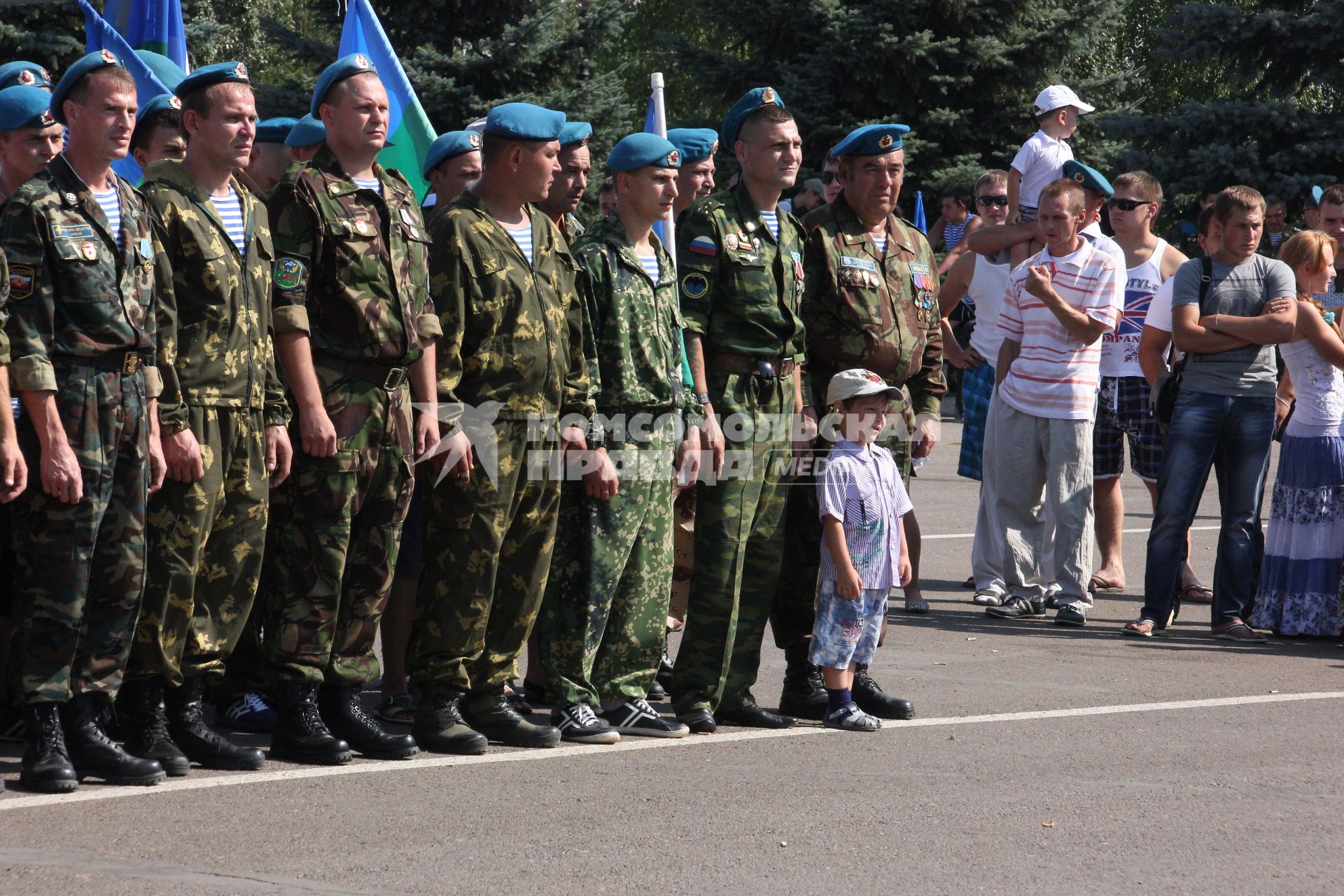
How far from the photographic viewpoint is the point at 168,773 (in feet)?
17.9

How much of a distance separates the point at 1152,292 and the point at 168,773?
6813mm

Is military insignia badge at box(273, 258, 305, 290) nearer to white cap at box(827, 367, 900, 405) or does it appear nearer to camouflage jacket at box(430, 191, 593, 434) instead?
camouflage jacket at box(430, 191, 593, 434)

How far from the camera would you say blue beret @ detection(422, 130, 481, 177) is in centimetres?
721

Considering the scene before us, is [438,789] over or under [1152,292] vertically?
under

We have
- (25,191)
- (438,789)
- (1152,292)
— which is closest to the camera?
(25,191)

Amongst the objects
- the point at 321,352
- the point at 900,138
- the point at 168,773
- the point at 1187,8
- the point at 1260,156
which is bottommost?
the point at 168,773

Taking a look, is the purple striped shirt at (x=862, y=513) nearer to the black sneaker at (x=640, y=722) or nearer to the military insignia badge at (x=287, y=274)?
the black sneaker at (x=640, y=722)

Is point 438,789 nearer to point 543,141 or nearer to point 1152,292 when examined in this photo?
point 543,141

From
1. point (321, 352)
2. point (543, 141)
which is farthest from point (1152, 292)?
point (321, 352)

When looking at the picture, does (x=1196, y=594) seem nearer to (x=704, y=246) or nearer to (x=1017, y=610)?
(x=1017, y=610)

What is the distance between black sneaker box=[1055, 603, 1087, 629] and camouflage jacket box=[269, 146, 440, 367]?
4542 mm

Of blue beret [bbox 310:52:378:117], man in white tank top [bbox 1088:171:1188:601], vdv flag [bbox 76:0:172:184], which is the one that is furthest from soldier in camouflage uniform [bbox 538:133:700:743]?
man in white tank top [bbox 1088:171:1188:601]

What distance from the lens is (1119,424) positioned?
397 inches

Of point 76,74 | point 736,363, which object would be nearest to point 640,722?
point 736,363
